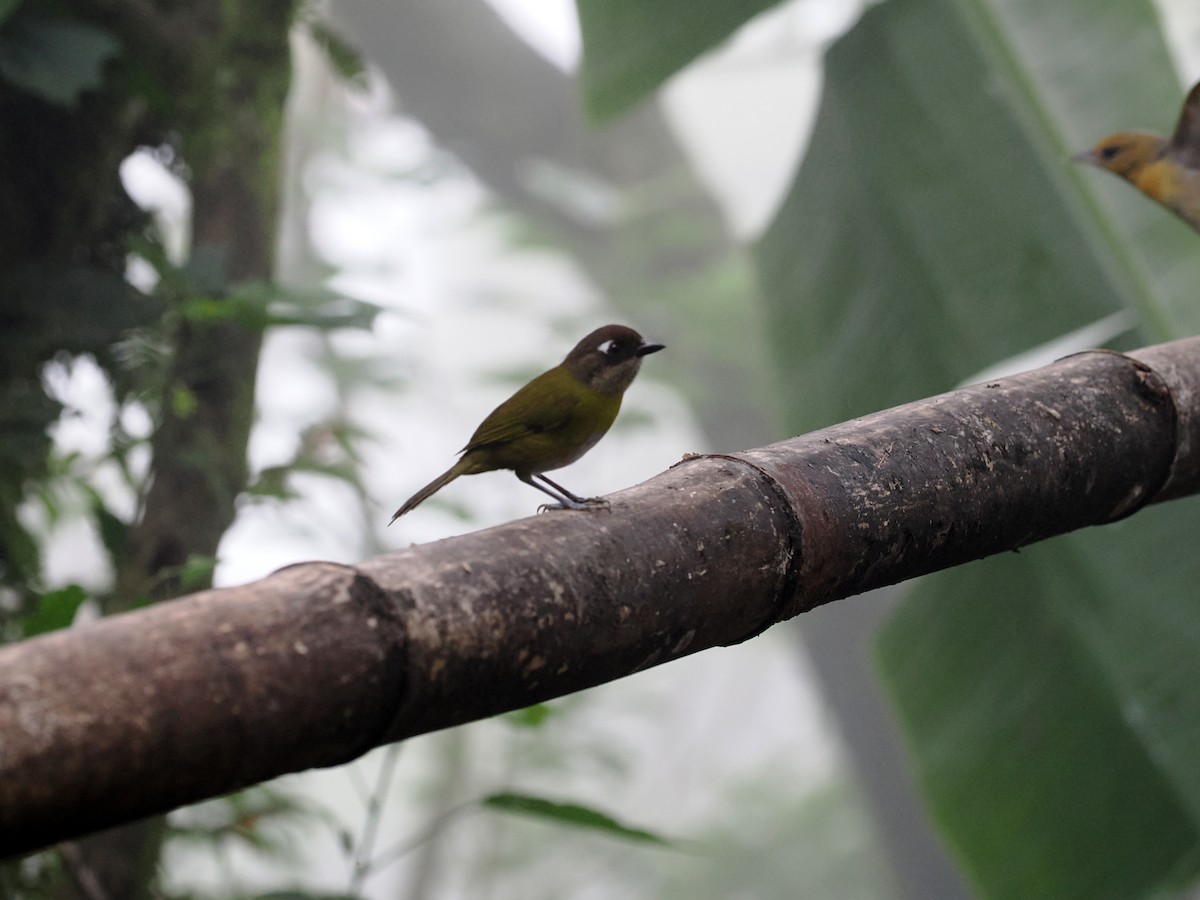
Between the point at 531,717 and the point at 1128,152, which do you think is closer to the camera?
the point at 531,717

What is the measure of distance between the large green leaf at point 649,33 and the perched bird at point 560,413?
127 cm

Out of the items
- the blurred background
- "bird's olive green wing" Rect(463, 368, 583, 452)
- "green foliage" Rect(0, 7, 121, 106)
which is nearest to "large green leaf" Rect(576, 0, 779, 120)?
the blurred background

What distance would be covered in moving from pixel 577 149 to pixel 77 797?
10.7 meters

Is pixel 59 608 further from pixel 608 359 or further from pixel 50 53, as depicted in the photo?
pixel 50 53

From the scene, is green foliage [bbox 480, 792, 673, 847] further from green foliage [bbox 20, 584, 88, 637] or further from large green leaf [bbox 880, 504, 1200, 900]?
large green leaf [bbox 880, 504, 1200, 900]

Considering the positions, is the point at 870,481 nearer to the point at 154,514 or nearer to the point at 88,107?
the point at 154,514

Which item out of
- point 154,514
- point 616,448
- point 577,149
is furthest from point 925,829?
point 154,514

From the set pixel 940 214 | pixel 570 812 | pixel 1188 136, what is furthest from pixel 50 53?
pixel 1188 136

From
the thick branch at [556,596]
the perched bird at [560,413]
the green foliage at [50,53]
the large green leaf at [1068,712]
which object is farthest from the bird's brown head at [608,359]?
the large green leaf at [1068,712]

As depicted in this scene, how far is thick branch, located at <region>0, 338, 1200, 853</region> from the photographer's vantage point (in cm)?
71

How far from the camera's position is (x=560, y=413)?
172 centimetres

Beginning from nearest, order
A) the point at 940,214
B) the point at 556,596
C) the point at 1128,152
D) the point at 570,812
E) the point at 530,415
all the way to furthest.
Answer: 1. the point at 556,596
2. the point at 530,415
3. the point at 570,812
4. the point at 1128,152
5. the point at 940,214

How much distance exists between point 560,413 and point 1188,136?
1.53 metres

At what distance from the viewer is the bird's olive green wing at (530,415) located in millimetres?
1703
